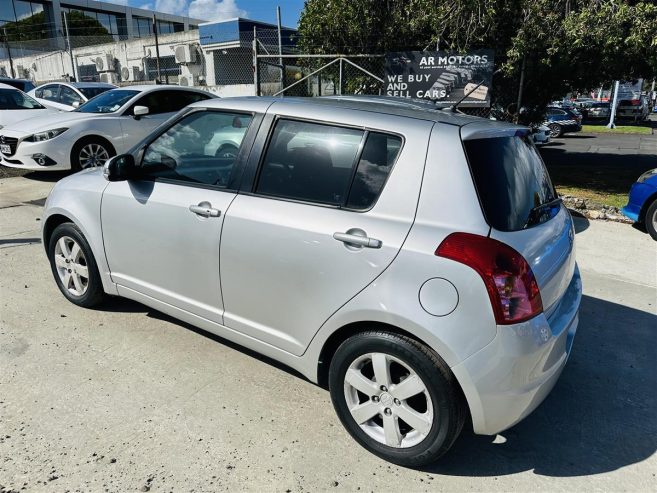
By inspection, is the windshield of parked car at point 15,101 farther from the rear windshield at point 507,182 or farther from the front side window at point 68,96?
the rear windshield at point 507,182

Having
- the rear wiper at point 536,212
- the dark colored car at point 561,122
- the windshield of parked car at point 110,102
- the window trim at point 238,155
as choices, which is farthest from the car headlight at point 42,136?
the dark colored car at point 561,122

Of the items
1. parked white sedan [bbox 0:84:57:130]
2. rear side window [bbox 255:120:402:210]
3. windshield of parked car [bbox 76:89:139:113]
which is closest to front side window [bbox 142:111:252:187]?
rear side window [bbox 255:120:402:210]

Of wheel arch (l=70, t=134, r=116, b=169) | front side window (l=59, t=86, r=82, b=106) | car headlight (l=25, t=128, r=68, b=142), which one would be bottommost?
wheel arch (l=70, t=134, r=116, b=169)

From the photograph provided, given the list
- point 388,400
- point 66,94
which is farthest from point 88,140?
point 388,400

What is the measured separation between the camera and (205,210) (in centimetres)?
297

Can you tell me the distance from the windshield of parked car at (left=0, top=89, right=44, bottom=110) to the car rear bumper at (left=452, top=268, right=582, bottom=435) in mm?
11440

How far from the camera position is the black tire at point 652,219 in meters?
6.35

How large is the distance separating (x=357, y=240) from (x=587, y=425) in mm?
1773

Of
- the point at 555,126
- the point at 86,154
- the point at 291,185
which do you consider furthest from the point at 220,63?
the point at 291,185

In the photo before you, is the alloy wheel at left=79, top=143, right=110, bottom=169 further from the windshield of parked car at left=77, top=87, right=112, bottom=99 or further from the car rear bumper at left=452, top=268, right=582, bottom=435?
the car rear bumper at left=452, top=268, right=582, bottom=435

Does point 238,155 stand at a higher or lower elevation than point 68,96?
lower

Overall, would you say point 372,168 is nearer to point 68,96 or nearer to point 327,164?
point 327,164

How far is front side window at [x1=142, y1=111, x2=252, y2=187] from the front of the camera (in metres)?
3.15

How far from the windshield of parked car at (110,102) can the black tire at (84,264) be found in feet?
18.9
